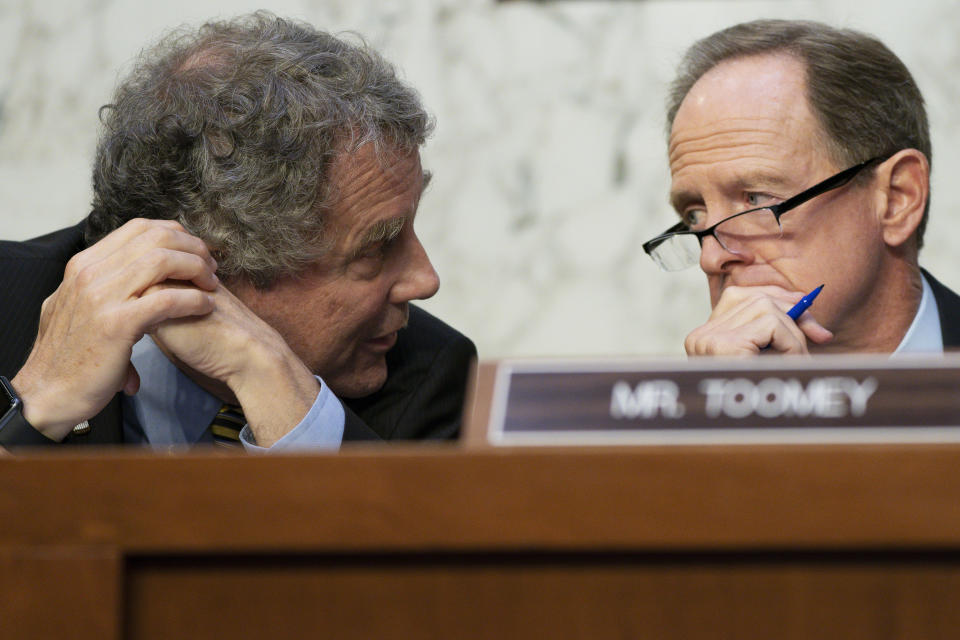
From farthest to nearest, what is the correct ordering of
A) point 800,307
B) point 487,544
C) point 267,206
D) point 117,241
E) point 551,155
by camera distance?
1. point 551,155
2. point 267,206
3. point 800,307
4. point 117,241
5. point 487,544

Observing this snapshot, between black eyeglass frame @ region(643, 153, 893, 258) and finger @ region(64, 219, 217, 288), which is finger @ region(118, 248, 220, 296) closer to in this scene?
finger @ region(64, 219, 217, 288)

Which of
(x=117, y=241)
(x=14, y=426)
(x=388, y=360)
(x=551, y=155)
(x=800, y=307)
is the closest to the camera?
(x=14, y=426)

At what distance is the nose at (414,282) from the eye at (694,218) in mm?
472

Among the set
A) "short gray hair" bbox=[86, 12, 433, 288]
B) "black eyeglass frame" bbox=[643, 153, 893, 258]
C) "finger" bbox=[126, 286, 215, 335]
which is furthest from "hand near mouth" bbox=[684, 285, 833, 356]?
"finger" bbox=[126, 286, 215, 335]

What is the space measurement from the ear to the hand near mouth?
0.75 ft

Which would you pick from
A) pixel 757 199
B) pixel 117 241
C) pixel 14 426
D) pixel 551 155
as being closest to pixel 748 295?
pixel 757 199

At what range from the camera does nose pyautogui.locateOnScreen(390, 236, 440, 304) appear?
6.38 ft

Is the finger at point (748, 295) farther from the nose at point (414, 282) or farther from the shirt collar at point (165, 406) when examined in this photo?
the shirt collar at point (165, 406)

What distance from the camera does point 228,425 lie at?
1.84 metres

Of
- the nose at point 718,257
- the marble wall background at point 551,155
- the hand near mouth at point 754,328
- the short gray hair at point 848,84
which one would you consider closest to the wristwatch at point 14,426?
the hand near mouth at point 754,328

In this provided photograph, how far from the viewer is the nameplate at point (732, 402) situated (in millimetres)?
671

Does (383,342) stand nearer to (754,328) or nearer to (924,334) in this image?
(754,328)

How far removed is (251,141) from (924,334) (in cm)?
119

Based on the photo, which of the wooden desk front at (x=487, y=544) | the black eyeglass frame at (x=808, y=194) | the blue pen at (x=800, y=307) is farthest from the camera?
the black eyeglass frame at (x=808, y=194)
